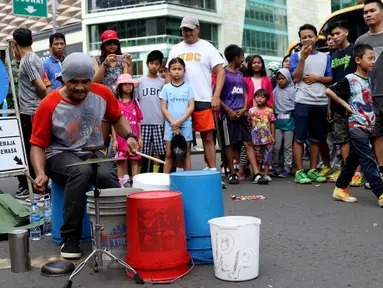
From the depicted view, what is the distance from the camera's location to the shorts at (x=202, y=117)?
7.08m

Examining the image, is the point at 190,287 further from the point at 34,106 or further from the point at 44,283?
the point at 34,106

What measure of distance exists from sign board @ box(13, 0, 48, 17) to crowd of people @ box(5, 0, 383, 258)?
19.7 feet

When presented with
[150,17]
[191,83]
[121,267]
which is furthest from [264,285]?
[150,17]

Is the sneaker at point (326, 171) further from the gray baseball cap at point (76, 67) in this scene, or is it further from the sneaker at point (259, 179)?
the gray baseball cap at point (76, 67)

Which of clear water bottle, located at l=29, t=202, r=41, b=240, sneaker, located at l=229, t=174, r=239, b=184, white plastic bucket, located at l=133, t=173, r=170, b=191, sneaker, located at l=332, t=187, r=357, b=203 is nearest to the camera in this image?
white plastic bucket, located at l=133, t=173, r=170, b=191

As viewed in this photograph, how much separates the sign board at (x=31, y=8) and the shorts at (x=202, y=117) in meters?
7.94

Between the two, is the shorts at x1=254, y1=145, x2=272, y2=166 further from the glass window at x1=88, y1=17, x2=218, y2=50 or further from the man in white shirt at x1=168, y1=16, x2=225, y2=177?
the glass window at x1=88, y1=17, x2=218, y2=50

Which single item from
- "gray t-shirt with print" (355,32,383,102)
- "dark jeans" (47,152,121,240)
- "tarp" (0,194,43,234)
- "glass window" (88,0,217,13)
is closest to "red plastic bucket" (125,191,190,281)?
"dark jeans" (47,152,121,240)

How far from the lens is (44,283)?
3.55 meters

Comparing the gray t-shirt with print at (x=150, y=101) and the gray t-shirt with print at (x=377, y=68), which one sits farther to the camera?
the gray t-shirt with print at (x=150, y=101)

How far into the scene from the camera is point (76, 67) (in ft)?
13.0

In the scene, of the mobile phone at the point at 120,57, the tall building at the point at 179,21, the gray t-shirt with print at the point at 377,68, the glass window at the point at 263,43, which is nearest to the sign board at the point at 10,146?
the mobile phone at the point at 120,57

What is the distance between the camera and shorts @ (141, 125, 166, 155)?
7484 mm

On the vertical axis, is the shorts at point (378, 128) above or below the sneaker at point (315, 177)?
above
